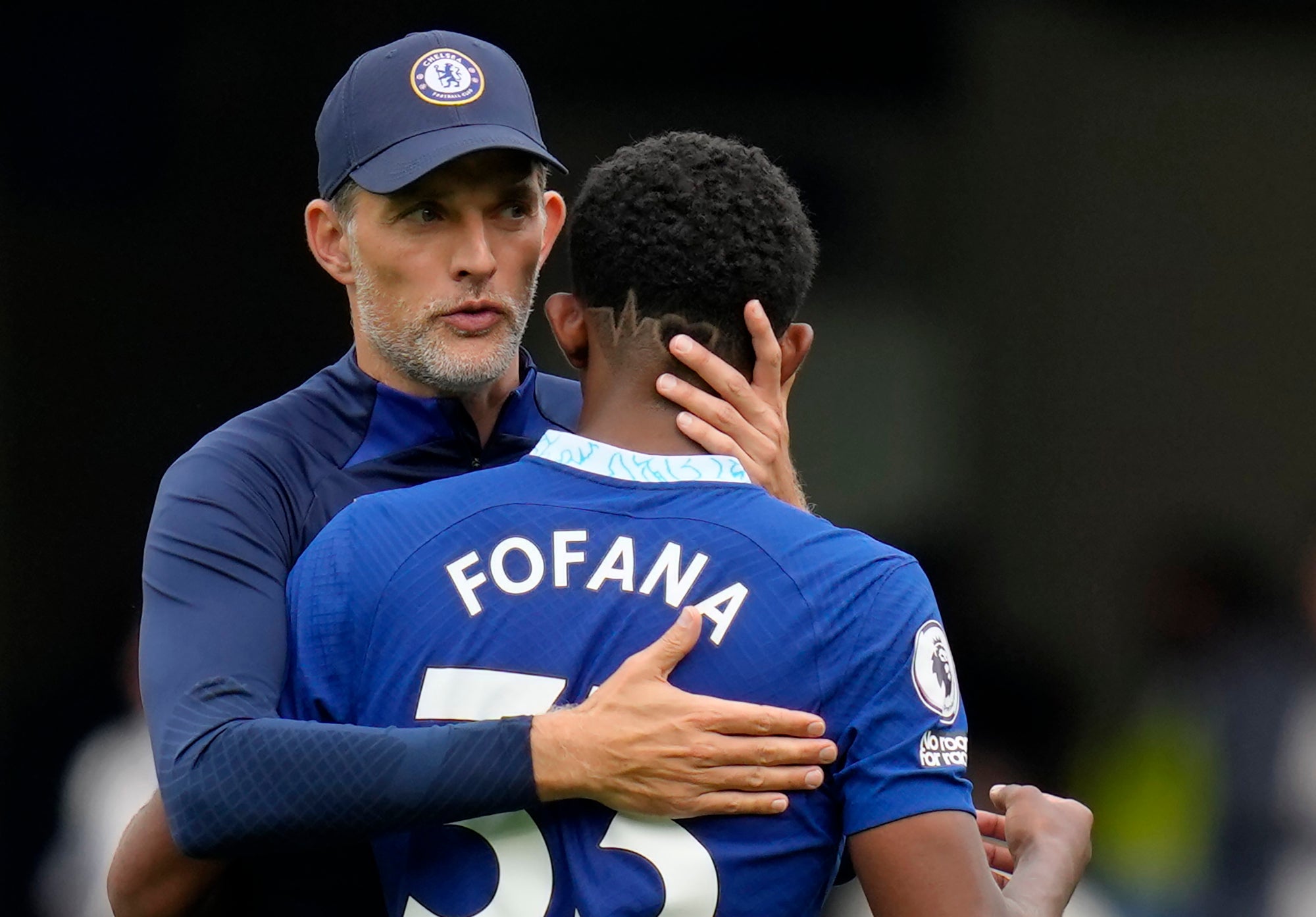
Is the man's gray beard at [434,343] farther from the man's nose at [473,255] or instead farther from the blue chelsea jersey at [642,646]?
the blue chelsea jersey at [642,646]

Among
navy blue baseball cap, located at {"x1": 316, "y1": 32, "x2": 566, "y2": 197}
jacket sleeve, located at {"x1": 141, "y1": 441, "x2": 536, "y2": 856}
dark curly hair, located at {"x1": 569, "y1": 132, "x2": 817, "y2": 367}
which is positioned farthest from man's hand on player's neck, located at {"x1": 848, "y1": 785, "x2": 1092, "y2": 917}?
navy blue baseball cap, located at {"x1": 316, "y1": 32, "x2": 566, "y2": 197}

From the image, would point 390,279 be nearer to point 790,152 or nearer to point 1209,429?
point 790,152

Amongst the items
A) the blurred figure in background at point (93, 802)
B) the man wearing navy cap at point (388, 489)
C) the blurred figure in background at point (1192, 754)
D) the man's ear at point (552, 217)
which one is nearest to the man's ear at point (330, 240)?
the man wearing navy cap at point (388, 489)

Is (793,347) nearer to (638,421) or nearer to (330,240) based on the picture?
(638,421)

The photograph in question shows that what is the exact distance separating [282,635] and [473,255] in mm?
498

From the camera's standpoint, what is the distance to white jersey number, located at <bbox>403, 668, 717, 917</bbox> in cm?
138

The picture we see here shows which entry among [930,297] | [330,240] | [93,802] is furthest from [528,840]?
[930,297]

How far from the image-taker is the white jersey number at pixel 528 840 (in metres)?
1.38

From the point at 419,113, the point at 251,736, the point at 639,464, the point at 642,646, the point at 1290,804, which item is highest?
the point at 419,113

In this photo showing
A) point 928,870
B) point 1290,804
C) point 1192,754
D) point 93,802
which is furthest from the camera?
point 1192,754

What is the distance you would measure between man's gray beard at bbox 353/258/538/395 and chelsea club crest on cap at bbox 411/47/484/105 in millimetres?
211

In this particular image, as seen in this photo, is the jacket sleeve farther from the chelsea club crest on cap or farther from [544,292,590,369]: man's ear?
the chelsea club crest on cap

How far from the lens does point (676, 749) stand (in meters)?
1.37

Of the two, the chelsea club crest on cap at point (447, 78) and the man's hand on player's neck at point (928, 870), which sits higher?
the chelsea club crest on cap at point (447, 78)
